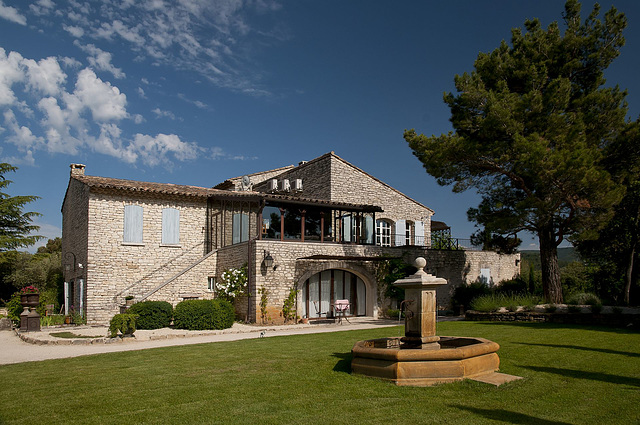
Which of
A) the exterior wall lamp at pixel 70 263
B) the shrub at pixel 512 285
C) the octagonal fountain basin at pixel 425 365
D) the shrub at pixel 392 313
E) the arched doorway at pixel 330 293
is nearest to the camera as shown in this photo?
the octagonal fountain basin at pixel 425 365

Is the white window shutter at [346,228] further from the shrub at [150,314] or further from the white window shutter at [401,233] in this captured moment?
the shrub at [150,314]

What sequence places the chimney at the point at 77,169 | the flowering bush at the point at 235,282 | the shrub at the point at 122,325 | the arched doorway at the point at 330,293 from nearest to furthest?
1. the shrub at the point at 122,325
2. the flowering bush at the point at 235,282
3. the arched doorway at the point at 330,293
4. the chimney at the point at 77,169

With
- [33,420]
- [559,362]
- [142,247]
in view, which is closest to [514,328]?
[559,362]

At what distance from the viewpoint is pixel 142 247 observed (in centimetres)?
1898

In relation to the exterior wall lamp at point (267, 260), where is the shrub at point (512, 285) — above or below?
below

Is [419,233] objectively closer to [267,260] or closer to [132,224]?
[267,260]

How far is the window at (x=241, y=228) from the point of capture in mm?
20078

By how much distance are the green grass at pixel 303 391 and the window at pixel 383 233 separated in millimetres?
13911

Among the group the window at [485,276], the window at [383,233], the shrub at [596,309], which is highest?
the window at [383,233]

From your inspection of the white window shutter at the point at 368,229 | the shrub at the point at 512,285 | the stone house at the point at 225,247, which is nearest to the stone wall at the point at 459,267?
the stone house at the point at 225,247

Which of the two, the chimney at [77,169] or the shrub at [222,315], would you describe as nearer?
the shrub at [222,315]

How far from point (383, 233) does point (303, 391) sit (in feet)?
57.9

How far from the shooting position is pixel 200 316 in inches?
587

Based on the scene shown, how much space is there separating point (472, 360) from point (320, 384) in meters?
2.13
